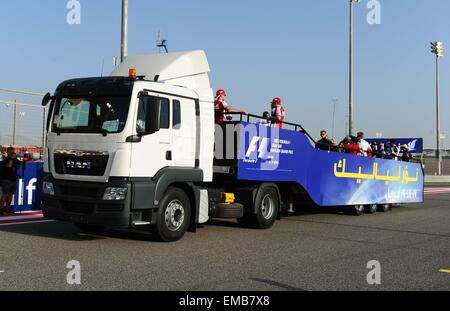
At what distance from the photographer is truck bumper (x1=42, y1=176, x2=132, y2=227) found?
7.93 meters

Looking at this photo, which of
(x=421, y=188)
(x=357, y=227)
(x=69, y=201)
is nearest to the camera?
(x=69, y=201)

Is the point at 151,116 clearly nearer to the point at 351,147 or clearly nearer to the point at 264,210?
the point at 264,210

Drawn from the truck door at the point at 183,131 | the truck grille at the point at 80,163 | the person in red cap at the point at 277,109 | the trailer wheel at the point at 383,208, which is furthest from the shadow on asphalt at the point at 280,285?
the trailer wheel at the point at 383,208

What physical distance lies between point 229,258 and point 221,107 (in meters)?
3.80

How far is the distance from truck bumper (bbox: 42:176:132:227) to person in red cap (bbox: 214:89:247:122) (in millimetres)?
2976

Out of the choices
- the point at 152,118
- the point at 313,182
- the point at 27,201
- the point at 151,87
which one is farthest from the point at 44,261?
the point at 313,182

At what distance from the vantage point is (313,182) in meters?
12.5

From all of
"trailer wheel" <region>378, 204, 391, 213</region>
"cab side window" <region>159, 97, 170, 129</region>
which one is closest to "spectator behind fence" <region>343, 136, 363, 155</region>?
"trailer wheel" <region>378, 204, 391, 213</region>

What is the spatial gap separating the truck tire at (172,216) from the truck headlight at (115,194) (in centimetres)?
74

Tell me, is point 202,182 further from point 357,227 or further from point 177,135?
point 357,227

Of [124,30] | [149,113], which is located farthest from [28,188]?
[149,113]

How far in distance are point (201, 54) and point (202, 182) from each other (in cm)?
256

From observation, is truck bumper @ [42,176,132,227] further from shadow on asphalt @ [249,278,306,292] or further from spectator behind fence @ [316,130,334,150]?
spectator behind fence @ [316,130,334,150]

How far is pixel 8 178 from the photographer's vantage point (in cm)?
1149
